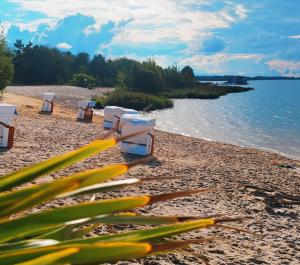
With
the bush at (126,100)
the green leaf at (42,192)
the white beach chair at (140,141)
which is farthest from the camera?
the bush at (126,100)

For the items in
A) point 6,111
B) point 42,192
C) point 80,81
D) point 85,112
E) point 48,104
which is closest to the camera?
point 42,192

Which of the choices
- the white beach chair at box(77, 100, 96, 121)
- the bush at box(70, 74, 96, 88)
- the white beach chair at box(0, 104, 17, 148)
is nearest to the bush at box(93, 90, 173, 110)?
the bush at box(70, 74, 96, 88)

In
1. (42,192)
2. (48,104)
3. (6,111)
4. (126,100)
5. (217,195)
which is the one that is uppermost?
(42,192)

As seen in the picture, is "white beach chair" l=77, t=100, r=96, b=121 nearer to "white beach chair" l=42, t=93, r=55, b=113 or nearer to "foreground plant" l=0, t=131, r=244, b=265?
"white beach chair" l=42, t=93, r=55, b=113

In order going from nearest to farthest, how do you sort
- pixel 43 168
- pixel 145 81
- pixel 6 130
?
pixel 43 168
pixel 6 130
pixel 145 81

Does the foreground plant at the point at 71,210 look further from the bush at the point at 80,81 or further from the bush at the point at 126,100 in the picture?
the bush at the point at 80,81

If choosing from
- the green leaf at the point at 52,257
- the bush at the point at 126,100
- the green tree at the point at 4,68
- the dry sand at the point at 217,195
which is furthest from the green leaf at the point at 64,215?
the bush at the point at 126,100

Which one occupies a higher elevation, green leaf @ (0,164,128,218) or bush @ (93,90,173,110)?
green leaf @ (0,164,128,218)

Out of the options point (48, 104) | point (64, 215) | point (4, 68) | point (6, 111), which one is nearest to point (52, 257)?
point (64, 215)

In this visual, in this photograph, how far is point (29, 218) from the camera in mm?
1520

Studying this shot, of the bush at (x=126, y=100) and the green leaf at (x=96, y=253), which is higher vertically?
the green leaf at (x=96, y=253)

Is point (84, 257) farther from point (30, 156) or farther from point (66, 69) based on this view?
point (66, 69)

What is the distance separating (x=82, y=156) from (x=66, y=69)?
87424 millimetres

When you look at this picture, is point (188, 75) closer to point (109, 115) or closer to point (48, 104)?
point (48, 104)
